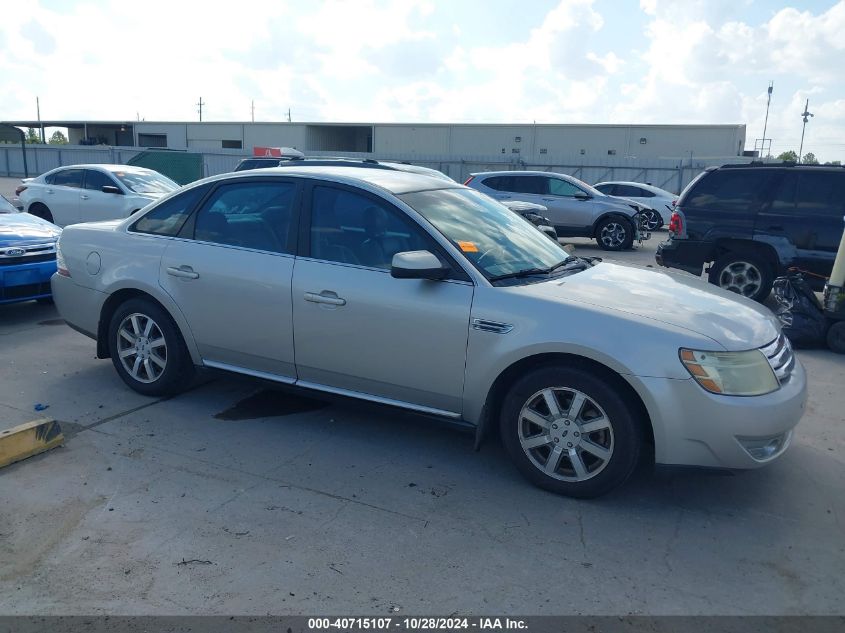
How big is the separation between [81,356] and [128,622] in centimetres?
413

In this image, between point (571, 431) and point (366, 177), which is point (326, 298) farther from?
point (571, 431)

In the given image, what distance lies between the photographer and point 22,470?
13.5 ft

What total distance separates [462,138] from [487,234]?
41.2 meters

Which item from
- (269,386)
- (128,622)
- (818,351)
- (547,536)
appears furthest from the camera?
(818,351)

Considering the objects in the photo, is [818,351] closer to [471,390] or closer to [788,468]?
[788,468]

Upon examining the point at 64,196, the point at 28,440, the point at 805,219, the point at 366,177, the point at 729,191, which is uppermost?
the point at 366,177

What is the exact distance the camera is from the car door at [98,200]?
1342 cm

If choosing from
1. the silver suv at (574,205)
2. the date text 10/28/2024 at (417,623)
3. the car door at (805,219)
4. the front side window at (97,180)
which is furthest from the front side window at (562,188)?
the date text 10/28/2024 at (417,623)

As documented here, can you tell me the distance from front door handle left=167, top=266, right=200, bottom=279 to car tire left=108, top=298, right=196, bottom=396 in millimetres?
320

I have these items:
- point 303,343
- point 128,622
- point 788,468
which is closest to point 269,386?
point 303,343

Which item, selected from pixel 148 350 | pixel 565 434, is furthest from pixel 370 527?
pixel 148 350

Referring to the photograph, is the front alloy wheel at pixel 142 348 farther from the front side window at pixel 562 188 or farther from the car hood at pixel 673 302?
the front side window at pixel 562 188

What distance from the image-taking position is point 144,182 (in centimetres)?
1413

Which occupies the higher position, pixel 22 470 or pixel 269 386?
pixel 269 386
